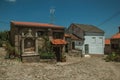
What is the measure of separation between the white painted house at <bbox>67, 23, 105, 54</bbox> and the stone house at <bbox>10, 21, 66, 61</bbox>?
10402 millimetres

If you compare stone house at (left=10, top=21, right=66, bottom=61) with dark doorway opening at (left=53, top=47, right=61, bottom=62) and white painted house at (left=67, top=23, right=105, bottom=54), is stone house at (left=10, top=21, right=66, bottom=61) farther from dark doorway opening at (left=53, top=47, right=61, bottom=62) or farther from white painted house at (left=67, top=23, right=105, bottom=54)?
white painted house at (left=67, top=23, right=105, bottom=54)

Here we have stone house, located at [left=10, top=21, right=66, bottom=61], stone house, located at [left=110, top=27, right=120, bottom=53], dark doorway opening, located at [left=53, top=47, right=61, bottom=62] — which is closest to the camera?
stone house, located at [left=10, top=21, right=66, bottom=61]

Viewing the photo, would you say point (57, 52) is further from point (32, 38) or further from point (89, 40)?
point (89, 40)

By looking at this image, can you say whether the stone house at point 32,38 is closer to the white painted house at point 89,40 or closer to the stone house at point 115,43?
the white painted house at point 89,40

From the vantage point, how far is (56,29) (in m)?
30.3

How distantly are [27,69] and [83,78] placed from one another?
6062 mm

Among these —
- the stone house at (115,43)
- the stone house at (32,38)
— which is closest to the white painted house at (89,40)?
the stone house at (115,43)

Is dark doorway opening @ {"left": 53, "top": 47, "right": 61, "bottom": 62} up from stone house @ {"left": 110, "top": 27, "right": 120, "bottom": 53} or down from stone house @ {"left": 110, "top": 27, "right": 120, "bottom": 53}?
down

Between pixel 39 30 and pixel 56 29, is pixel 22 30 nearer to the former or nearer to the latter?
pixel 39 30

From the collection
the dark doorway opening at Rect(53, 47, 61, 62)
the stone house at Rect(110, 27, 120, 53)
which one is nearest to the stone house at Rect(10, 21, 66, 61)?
the dark doorway opening at Rect(53, 47, 61, 62)

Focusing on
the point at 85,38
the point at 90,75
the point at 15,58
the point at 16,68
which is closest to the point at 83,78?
the point at 90,75

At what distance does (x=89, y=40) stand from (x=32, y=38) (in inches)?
786

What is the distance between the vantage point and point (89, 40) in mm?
41188

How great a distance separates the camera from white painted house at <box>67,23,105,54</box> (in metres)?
40.3
